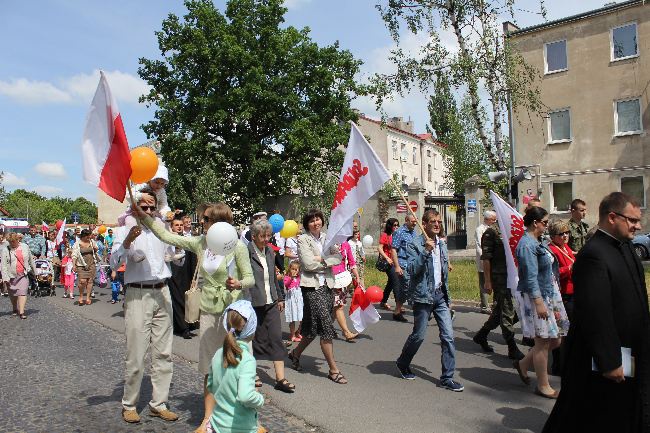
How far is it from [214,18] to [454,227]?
58.7 feet

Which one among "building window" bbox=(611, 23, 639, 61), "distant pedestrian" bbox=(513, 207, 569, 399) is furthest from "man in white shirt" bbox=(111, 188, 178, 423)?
"building window" bbox=(611, 23, 639, 61)

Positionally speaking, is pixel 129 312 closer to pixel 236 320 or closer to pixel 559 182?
pixel 236 320

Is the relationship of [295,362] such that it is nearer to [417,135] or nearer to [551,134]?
[551,134]

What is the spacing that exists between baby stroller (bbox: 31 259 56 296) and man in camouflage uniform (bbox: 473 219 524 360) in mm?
14221

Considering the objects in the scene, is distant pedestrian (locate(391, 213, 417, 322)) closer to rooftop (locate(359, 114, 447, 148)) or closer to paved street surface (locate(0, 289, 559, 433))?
paved street surface (locate(0, 289, 559, 433))

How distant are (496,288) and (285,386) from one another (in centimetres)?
332

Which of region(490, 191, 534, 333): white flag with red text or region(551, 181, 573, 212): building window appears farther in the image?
region(551, 181, 573, 212): building window

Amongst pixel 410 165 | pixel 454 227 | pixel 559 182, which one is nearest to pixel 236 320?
pixel 559 182

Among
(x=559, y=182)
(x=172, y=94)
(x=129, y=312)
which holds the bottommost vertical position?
(x=129, y=312)

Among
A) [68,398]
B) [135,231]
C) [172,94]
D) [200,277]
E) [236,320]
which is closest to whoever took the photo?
[236,320]

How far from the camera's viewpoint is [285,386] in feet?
20.5

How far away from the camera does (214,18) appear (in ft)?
110

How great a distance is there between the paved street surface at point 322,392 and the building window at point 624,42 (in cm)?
2296

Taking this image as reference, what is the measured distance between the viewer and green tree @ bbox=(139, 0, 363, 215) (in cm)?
3281
